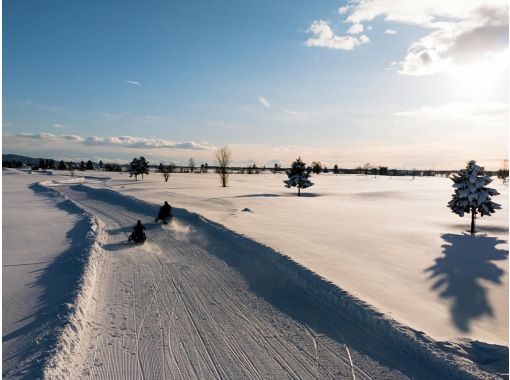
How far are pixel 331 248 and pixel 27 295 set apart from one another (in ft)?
40.9

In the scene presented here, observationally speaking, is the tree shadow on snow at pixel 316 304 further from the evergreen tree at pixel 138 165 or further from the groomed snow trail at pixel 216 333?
the evergreen tree at pixel 138 165

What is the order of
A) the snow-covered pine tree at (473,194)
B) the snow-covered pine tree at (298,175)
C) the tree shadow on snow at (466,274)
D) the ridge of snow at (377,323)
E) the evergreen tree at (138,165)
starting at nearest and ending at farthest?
the ridge of snow at (377,323) → the tree shadow on snow at (466,274) → the snow-covered pine tree at (473,194) → the snow-covered pine tree at (298,175) → the evergreen tree at (138,165)

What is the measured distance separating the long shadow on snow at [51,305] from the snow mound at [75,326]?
0.10 meters

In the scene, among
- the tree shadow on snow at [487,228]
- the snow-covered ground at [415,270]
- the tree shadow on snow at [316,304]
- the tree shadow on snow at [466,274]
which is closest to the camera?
the tree shadow on snow at [316,304]

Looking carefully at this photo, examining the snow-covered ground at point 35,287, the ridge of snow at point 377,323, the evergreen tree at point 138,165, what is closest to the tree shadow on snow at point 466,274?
the ridge of snow at point 377,323

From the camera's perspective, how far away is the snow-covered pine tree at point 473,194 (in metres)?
28.7

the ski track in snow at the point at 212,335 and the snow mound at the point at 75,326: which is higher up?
the snow mound at the point at 75,326

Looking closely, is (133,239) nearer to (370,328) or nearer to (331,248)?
(331,248)

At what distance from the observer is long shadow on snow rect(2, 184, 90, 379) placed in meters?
6.61

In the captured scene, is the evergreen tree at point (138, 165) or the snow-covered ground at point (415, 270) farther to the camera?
the evergreen tree at point (138, 165)

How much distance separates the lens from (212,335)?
7.96 m

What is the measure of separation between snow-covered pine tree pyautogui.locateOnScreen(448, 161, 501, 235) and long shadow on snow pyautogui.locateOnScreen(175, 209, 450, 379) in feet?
74.2

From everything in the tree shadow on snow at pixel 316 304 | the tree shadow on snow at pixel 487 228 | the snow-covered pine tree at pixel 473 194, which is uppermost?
the snow-covered pine tree at pixel 473 194

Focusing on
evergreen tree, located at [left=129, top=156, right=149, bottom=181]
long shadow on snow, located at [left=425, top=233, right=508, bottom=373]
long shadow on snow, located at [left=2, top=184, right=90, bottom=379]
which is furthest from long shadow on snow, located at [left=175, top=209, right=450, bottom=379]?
evergreen tree, located at [left=129, top=156, right=149, bottom=181]
